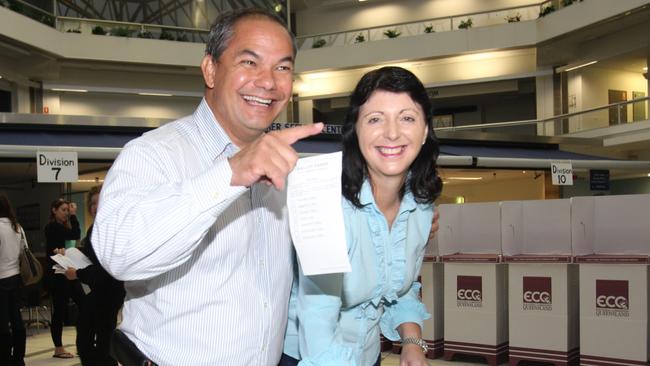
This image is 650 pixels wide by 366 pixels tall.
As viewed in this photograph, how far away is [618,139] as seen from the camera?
46.6ft

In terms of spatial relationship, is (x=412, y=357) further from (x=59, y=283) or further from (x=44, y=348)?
(x=44, y=348)

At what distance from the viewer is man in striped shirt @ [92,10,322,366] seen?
3.99 feet

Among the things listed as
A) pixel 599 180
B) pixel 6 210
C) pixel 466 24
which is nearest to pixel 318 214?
pixel 6 210

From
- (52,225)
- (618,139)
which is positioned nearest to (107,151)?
(52,225)

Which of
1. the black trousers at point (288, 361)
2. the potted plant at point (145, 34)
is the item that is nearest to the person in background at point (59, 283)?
the black trousers at point (288, 361)

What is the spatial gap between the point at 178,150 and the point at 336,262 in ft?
1.70

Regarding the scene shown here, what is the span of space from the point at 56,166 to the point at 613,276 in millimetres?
5053

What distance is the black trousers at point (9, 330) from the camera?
5.30 meters

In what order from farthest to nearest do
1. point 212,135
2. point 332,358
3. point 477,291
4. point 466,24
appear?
1. point 466,24
2. point 477,291
3. point 212,135
4. point 332,358

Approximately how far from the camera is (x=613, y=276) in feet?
16.8

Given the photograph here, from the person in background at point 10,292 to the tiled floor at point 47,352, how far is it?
3.29ft

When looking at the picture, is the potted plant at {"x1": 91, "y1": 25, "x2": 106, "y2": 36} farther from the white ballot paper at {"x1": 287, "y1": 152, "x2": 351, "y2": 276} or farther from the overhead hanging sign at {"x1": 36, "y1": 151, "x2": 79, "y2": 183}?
the white ballot paper at {"x1": 287, "y1": 152, "x2": 351, "y2": 276}

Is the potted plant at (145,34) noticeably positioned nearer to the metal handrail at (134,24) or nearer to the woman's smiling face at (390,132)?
the metal handrail at (134,24)

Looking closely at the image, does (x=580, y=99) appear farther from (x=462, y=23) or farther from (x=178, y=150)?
(x=178, y=150)
